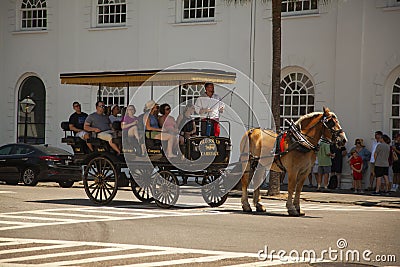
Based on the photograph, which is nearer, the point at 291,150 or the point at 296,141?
the point at 296,141

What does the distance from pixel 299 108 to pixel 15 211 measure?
13828 millimetres

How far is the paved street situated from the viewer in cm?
1034

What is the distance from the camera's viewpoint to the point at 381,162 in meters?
23.5

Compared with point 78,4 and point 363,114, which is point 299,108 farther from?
point 78,4

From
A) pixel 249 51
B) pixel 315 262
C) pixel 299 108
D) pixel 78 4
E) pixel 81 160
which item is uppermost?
pixel 78 4

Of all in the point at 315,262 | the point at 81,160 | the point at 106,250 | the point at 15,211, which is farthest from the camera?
the point at 81,160

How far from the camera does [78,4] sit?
1259 inches

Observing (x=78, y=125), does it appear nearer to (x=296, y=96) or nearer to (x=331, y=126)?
(x=331, y=126)

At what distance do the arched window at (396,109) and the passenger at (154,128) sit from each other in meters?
11.0

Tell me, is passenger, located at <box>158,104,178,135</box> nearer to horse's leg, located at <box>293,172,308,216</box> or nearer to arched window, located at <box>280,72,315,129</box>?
horse's leg, located at <box>293,172,308,216</box>

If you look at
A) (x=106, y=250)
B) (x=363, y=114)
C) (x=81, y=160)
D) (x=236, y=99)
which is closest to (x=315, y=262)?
(x=106, y=250)

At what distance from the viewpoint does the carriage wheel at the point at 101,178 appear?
17.1 meters

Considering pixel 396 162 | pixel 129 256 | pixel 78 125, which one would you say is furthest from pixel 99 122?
pixel 396 162

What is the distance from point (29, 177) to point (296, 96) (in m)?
9.46
